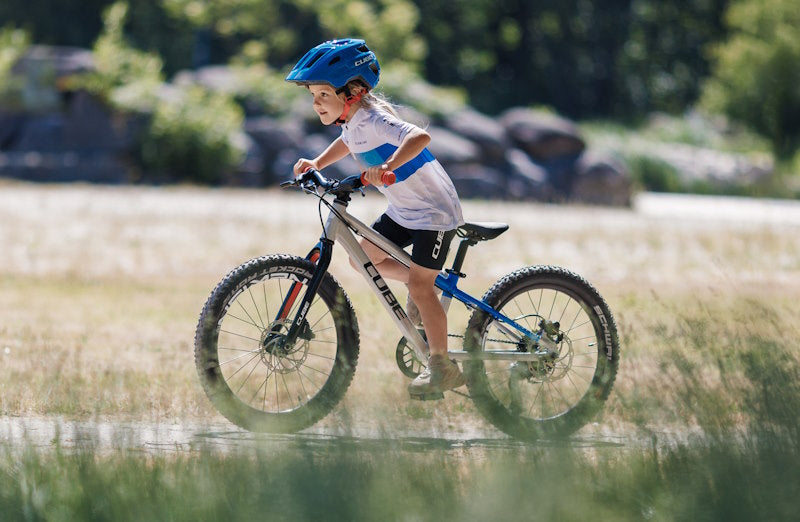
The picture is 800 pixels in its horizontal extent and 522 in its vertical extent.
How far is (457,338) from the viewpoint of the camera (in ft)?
20.0

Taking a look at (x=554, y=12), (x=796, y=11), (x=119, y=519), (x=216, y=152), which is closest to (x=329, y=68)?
(x=119, y=519)

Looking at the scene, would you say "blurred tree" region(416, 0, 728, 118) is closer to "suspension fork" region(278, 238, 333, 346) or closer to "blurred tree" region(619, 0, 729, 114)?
"blurred tree" region(619, 0, 729, 114)

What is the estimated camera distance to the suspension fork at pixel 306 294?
18.7ft

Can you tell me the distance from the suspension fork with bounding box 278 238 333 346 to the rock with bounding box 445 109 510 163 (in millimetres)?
16027

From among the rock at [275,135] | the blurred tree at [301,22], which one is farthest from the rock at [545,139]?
the blurred tree at [301,22]

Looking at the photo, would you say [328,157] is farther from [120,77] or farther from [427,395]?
[120,77]

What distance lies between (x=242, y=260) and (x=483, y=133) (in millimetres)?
9938

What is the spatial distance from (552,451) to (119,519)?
5.81 feet

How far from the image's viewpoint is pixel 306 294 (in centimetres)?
572

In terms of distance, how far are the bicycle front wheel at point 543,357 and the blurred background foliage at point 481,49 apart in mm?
15262

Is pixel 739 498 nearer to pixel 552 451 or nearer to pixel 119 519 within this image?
pixel 552 451

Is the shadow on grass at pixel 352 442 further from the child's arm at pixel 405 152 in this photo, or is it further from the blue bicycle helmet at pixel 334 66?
the blue bicycle helmet at pixel 334 66

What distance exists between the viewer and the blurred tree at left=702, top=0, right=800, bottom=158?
29797 millimetres

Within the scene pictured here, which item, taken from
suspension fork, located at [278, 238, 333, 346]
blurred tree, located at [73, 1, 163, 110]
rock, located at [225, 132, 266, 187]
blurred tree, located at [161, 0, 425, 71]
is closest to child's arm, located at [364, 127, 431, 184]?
suspension fork, located at [278, 238, 333, 346]
